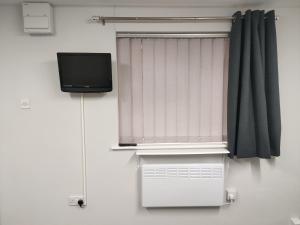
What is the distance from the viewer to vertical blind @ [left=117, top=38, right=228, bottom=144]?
218cm

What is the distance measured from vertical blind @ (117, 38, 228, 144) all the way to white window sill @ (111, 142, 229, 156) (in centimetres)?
8

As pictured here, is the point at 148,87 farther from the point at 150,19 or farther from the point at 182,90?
the point at 150,19

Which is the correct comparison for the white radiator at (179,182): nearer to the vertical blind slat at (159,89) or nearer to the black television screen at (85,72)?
the vertical blind slat at (159,89)

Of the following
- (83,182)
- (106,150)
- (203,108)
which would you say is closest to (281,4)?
(203,108)

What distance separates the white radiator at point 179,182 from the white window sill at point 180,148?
12 cm

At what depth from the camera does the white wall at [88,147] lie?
6.83ft

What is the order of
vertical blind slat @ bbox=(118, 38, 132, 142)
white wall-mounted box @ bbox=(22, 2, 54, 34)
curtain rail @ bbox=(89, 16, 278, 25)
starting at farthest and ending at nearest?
vertical blind slat @ bbox=(118, 38, 132, 142)
curtain rail @ bbox=(89, 16, 278, 25)
white wall-mounted box @ bbox=(22, 2, 54, 34)

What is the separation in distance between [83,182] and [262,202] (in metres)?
1.80

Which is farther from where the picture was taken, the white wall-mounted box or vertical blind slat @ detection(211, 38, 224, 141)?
vertical blind slat @ detection(211, 38, 224, 141)

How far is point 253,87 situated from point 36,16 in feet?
6.62

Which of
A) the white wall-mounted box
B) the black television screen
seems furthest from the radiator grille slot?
the white wall-mounted box

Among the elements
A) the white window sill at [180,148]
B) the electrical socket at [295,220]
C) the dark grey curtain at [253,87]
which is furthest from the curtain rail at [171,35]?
the electrical socket at [295,220]

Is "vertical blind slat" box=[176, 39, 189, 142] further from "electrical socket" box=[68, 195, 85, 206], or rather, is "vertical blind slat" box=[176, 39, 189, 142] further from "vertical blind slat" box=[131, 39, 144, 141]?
"electrical socket" box=[68, 195, 85, 206]

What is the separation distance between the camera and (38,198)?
2.20m
